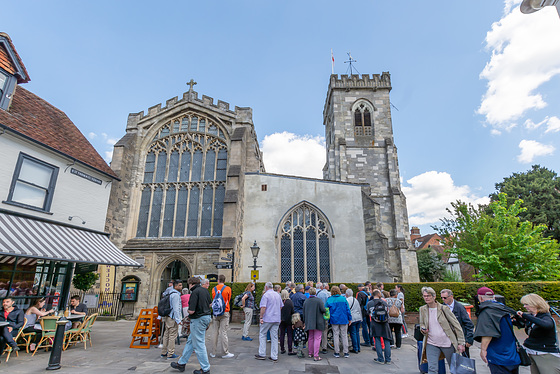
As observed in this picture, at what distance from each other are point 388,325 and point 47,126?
13390 millimetres

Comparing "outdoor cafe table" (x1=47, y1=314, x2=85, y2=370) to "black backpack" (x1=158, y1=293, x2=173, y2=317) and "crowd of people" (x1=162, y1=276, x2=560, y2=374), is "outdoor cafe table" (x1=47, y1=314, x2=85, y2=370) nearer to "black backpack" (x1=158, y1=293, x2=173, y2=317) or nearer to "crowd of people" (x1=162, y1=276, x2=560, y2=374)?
"black backpack" (x1=158, y1=293, x2=173, y2=317)

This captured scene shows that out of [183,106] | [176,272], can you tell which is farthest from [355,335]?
[183,106]

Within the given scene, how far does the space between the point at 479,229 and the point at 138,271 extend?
18976 mm

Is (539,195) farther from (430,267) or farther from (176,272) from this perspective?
(176,272)

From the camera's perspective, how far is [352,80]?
2577 cm

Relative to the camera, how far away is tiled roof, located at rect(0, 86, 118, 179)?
32.5 feet

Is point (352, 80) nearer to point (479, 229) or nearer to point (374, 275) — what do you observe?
point (479, 229)

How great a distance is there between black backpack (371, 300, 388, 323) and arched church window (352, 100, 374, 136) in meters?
19.3

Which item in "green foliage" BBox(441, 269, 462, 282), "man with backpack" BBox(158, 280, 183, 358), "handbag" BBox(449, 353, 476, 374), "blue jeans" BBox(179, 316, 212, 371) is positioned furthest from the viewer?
"green foliage" BBox(441, 269, 462, 282)

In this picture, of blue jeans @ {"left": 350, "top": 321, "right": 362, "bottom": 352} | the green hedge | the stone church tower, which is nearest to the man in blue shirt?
blue jeans @ {"left": 350, "top": 321, "right": 362, "bottom": 352}

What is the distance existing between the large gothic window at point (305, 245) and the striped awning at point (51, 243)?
825 centimetres

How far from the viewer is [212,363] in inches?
246

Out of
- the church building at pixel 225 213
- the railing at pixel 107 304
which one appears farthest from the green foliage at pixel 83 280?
the church building at pixel 225 213

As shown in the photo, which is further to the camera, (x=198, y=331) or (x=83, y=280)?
(x=83, y=280)
